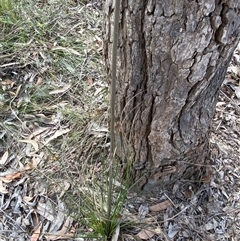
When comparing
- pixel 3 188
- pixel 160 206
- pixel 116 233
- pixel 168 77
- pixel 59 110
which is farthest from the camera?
pixel 59 110

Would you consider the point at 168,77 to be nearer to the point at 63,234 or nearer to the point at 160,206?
the point at 160,206

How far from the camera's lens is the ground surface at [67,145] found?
1.60 m

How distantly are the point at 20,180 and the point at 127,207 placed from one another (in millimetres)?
480

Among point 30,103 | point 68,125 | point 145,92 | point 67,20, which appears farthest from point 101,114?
point 67,20

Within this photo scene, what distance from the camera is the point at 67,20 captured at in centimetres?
226

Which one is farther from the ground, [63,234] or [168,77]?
[168,77]

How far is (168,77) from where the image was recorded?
119cm

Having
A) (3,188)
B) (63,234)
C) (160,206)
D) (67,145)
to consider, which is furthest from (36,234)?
(160,206)

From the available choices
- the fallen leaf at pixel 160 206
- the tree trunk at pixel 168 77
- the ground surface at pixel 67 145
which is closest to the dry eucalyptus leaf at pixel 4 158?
the ground surface at pixel 67 145

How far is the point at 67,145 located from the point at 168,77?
28.4 inches

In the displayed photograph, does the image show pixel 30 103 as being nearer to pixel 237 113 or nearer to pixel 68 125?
pixel 68 125

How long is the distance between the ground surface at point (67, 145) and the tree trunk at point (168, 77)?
0.47 ft

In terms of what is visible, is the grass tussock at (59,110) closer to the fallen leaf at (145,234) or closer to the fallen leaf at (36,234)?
the fallen leaf at (36,234)

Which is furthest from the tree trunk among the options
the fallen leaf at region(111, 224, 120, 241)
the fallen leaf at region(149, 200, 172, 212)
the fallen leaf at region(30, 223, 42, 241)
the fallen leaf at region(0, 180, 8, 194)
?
the fallen leaf at region(0, 180, 8, 194)
